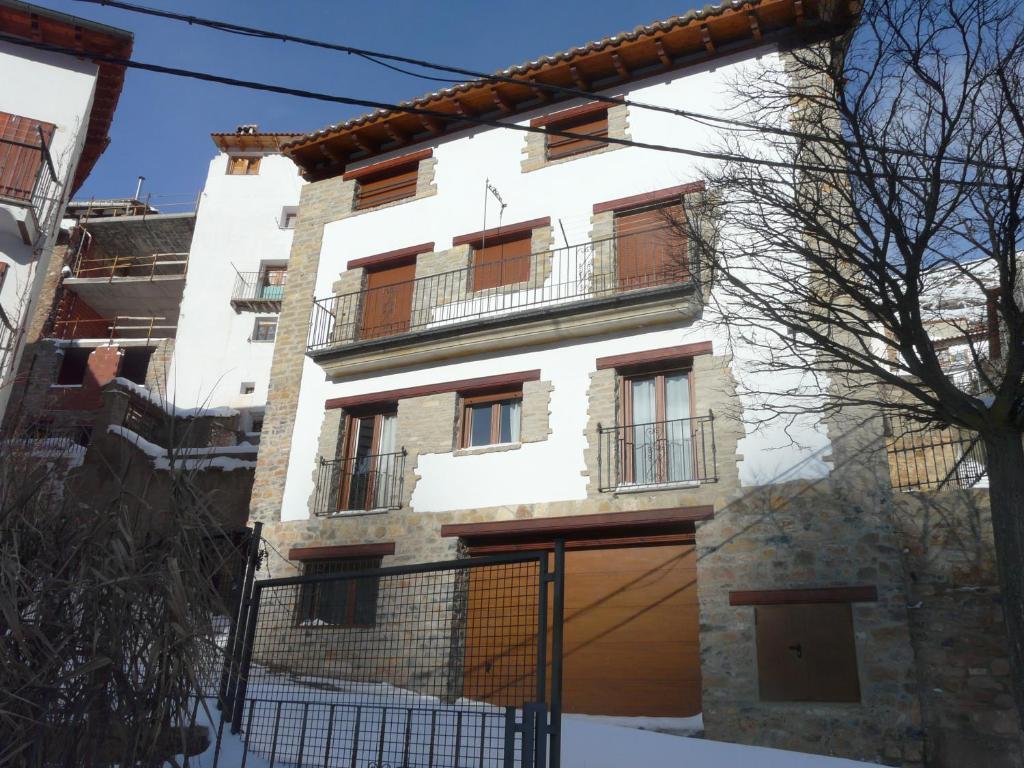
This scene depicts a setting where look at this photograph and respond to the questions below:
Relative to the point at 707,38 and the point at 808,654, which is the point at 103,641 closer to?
the point at 808,654

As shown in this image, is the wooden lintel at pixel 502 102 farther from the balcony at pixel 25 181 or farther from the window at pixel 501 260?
the balcony at pixel 25 181

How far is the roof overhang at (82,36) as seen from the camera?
708 inches

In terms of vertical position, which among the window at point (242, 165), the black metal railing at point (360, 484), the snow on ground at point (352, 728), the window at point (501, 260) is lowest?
the snow on ground at point (352, 728)

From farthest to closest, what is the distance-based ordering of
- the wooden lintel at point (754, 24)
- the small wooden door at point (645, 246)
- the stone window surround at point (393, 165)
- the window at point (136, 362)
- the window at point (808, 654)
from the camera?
1. the window at point (136, 362)
2. the stone window surround at point (393, 165)
3. the wooden lintel at point (754, 24)
4. the small wooden door at point (645, 246)
5. the window at point (808, 654)

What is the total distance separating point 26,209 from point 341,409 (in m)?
7.67

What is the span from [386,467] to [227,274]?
1680cm

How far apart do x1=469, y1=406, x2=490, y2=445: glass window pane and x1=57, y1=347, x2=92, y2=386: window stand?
19750 mm

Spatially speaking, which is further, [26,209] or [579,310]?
[26,209]

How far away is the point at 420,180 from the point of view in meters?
16.3

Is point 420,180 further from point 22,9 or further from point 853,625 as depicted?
point 853,625

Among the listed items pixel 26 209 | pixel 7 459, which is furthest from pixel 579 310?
pixel 26 209

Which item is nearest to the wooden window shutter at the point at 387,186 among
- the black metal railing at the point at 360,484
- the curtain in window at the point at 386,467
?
the curtain in window at the point at 386,467

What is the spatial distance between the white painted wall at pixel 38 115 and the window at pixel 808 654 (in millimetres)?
14391

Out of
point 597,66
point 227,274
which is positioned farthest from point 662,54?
point 227,274
